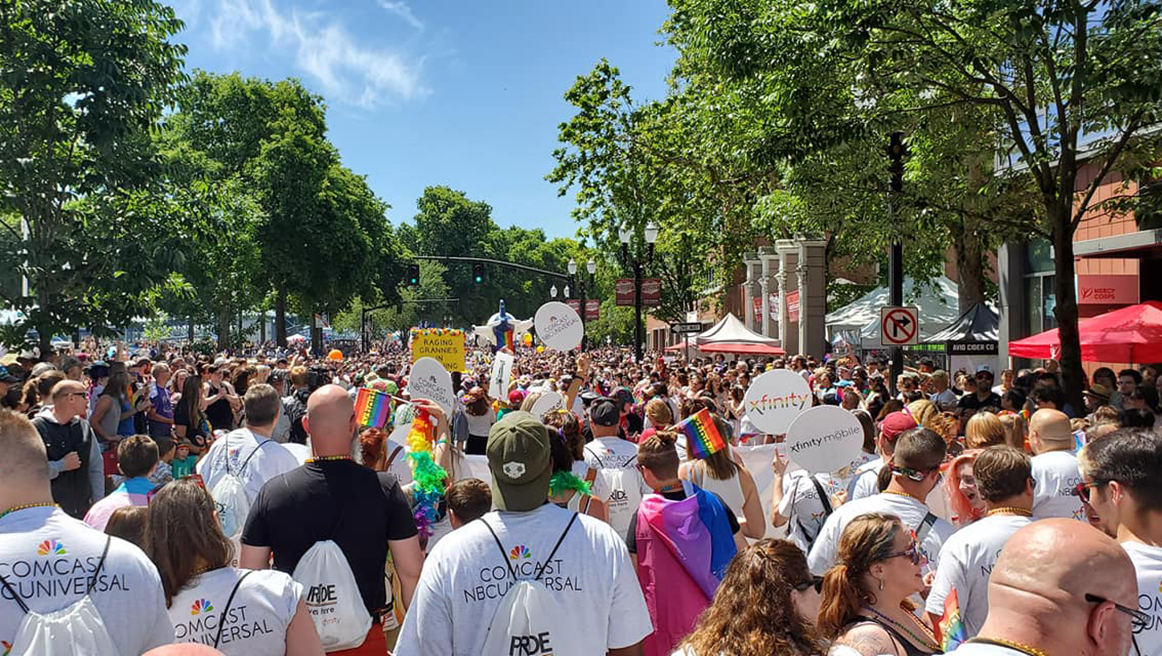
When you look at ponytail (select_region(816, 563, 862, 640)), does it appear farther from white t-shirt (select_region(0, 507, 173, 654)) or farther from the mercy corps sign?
the mercy corps sign

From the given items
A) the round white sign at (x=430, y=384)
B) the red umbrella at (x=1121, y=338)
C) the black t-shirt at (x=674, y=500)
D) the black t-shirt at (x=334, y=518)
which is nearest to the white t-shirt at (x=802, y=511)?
the black t-shirt at (x=674, y=500)

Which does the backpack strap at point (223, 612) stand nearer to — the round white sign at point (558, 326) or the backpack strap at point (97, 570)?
the backpack strap at point (97, 570)

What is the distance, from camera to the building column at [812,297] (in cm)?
2928

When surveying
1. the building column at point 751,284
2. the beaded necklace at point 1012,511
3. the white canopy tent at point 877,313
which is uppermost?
the building column at point 751,284

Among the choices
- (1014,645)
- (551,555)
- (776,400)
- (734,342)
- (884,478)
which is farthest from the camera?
(734,342)

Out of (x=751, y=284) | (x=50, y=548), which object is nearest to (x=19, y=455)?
(x=50, y=548)

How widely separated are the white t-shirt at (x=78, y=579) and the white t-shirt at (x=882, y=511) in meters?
2.91

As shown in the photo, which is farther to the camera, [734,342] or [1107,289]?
[734,342]

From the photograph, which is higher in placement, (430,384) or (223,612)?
(430,384)

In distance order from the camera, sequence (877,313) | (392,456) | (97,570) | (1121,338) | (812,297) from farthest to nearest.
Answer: (812,297), (877,313), (1121,338), (392,456), (97,570)

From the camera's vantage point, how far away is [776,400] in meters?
8.92

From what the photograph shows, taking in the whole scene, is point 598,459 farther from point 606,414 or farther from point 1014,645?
point 1014,645

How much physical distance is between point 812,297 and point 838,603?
26.8 metres

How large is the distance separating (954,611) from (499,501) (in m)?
1.93
